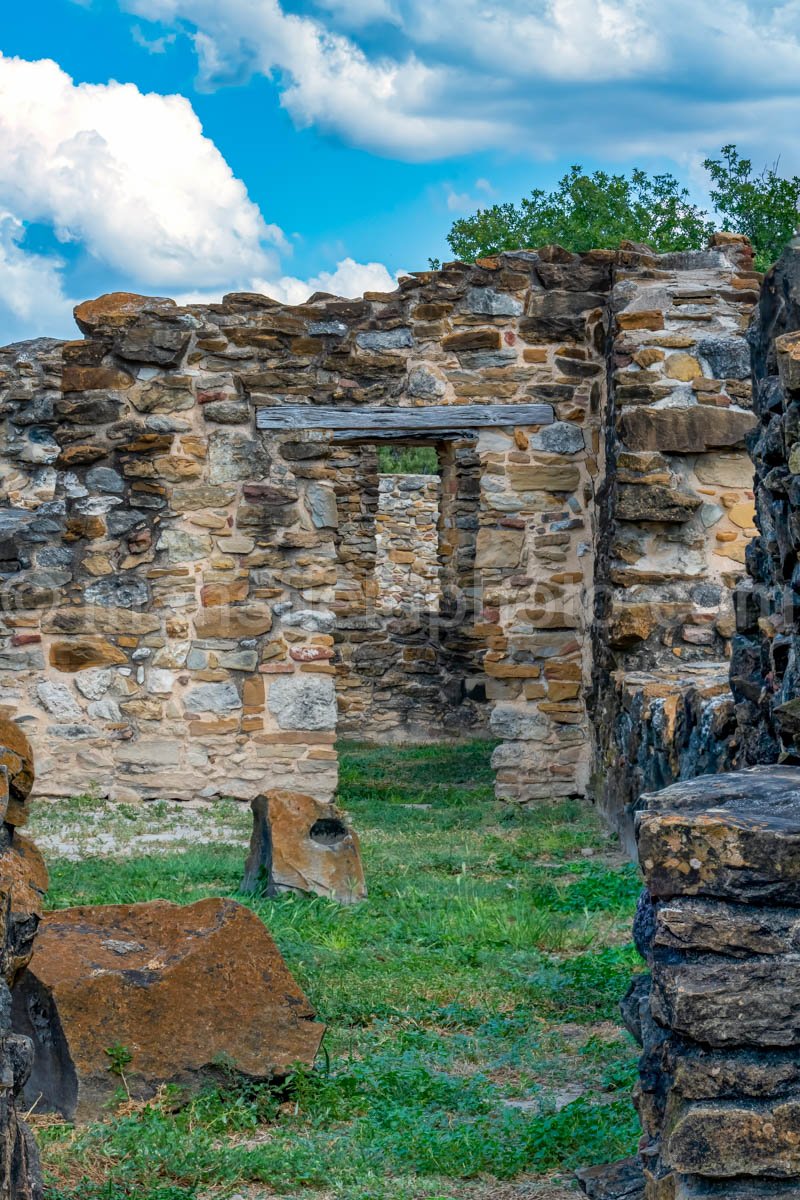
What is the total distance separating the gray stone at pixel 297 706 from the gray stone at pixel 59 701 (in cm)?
131

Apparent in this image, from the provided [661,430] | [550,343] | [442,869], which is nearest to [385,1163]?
[442,869]

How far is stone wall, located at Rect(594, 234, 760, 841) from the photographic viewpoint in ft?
25.8

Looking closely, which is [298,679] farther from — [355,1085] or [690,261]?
[355,1085]

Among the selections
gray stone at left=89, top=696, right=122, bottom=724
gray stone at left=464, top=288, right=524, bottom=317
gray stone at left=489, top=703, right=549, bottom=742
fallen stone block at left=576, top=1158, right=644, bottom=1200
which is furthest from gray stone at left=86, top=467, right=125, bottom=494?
fallen stone block at left=576, top=1158, right=644, bottom=1200

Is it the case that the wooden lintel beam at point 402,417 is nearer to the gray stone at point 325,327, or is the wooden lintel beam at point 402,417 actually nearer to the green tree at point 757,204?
the gray stone at point 325,327

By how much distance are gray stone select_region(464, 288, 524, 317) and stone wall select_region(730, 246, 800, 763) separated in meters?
5.06

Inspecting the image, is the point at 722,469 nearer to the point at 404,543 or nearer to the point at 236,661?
the point at 236,661

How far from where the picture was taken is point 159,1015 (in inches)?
143

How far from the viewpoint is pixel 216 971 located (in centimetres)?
374

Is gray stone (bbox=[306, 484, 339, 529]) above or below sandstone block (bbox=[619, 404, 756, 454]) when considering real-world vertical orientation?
below

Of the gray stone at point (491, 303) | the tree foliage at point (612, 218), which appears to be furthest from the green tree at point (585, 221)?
the gray stone at point (491, 303)

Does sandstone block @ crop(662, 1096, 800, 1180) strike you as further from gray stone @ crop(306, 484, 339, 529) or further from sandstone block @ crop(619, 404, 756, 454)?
gray stone @ crop(306, 484, 339, 529)

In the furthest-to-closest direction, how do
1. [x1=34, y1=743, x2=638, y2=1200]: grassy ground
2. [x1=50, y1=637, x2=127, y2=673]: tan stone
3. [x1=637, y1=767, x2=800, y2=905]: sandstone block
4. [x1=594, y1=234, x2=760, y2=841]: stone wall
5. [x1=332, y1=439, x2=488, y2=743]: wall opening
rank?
[x1=332, y1=439, x2=488, y2=743]: wall opening → [x1=50, y1=637, x2=127, y2=673]: tan stone → [x1=594, y1=234, x2=760, y2=841]: stone wall → [x1=34, y1=743, x2=638, y2=1200]: grassy ground → [x1=637, y1=767, x2=800, y2=905]: sandstone block

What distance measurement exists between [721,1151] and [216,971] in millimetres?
1910
